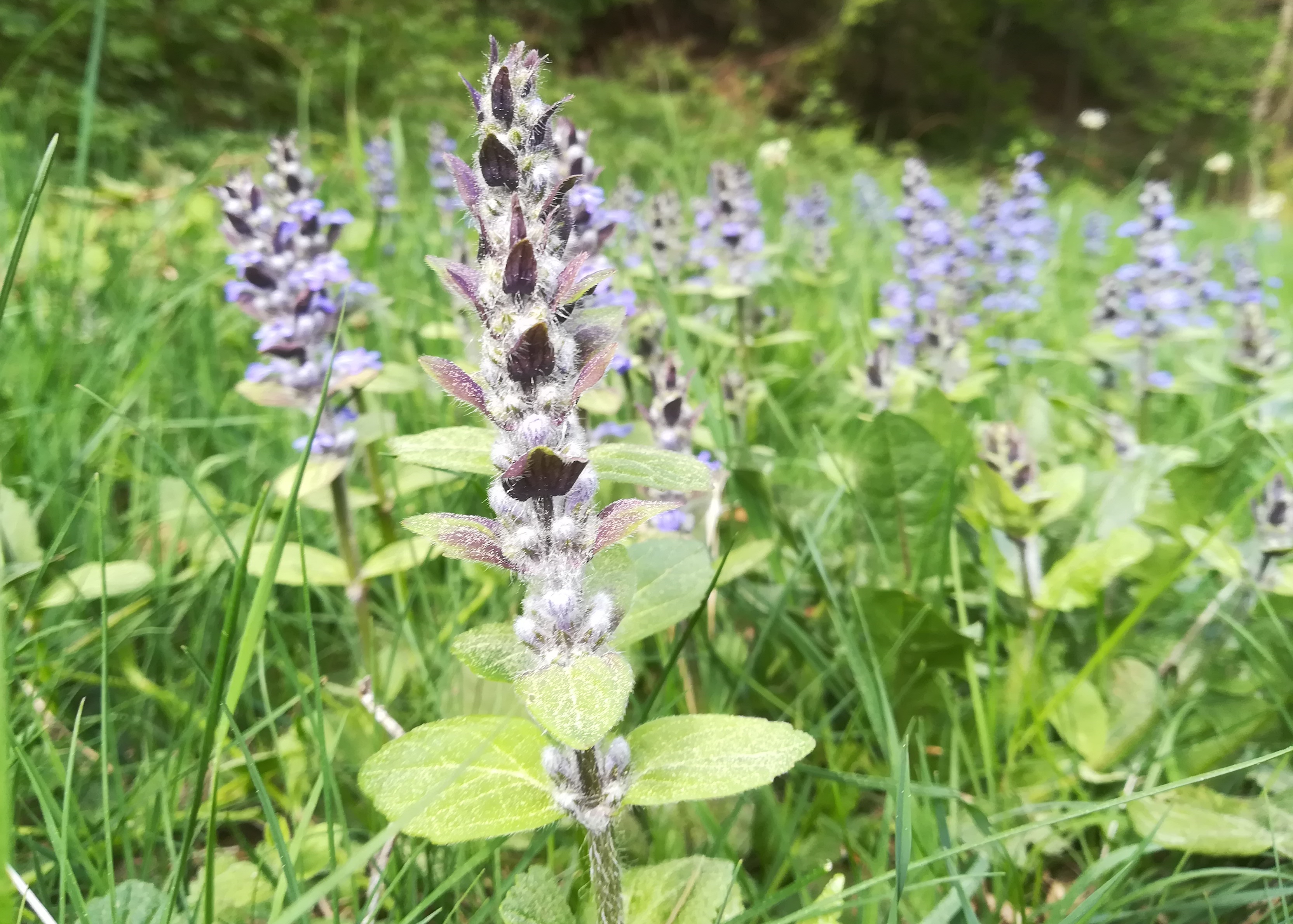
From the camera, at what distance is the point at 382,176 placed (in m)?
3.43

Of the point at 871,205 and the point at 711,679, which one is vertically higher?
the point at 871,205

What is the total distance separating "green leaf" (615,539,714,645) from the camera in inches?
35.9

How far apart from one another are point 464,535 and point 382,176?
3.11 m

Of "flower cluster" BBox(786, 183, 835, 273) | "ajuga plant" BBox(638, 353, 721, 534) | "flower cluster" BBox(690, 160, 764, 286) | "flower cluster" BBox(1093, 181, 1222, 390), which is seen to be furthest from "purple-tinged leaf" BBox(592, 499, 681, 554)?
"flower cluster" BBox(786, 183, 835, 273)

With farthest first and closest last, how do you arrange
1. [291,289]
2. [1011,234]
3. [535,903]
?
1. [1011,234]
2. [291,289]
3. [535,903]

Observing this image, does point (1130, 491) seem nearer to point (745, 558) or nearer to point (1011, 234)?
point (745, 558)

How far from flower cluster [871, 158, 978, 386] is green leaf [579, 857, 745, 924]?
1942 millimetres

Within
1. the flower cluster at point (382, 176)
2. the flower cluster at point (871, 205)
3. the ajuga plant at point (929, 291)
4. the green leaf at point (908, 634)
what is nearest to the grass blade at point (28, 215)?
the green leaf at point (908, 634)

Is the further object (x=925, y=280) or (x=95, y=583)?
(x=925, y=280)

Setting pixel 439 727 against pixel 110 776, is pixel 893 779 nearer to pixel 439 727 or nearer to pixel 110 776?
pixel 439 727

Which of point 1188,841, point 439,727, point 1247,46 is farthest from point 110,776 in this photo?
point 1247,46

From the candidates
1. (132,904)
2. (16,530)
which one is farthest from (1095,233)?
(132,904)

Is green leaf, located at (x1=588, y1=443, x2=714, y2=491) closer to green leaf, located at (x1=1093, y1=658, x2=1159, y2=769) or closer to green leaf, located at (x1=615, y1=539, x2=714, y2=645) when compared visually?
green leaf, located at (x1=615, y1=539, x2=714, y2=645)

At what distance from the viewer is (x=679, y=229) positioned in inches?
107
